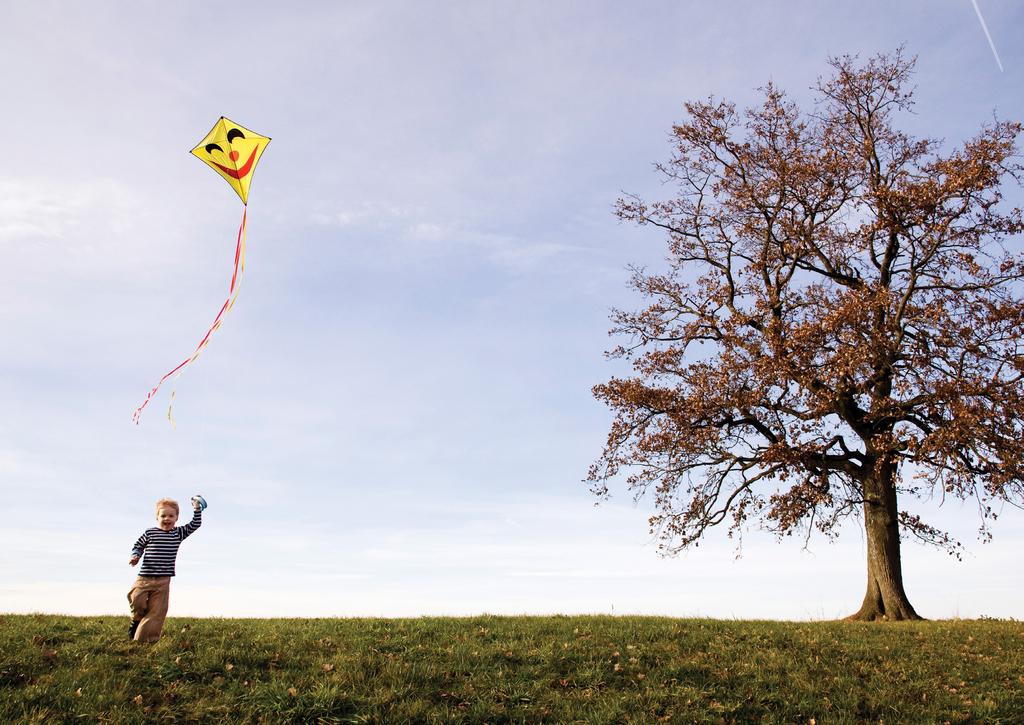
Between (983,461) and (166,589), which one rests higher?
(983,461)

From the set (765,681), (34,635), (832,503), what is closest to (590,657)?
(765,681)

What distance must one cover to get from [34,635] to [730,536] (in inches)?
705

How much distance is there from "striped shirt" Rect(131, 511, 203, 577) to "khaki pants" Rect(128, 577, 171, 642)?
0.15 metres

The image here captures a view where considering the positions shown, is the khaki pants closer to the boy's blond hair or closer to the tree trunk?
the boy's blond hair

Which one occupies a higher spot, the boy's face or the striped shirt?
the boy's face

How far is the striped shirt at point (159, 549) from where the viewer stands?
13.7 m

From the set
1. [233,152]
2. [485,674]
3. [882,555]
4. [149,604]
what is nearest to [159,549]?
[149,604]

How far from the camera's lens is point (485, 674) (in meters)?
12.5

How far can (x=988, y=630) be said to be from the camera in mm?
18656

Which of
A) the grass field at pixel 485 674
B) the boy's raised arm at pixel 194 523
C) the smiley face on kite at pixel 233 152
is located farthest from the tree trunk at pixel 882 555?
the smiley face on kite at pixel 233 152

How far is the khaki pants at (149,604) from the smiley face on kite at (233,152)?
7.41 meters

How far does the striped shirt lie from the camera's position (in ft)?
44.9

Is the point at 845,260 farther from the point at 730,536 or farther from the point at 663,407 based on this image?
the point at 730,536

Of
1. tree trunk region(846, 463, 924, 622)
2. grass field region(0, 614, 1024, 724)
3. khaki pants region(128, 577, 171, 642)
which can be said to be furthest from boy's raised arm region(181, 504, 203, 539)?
tree trunk region(846, 463, 924, 622)
